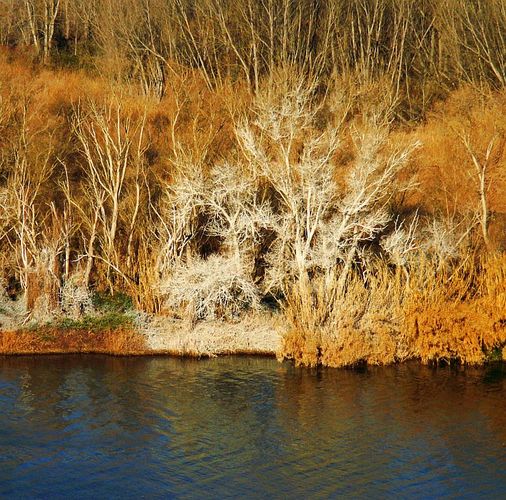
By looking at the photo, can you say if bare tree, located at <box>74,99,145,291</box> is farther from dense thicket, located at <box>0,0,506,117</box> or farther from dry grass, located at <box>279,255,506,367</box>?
dense thicket, located at <box>0,0,506,117</box>

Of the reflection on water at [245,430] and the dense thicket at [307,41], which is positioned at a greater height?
the dense thicket at [307,41]

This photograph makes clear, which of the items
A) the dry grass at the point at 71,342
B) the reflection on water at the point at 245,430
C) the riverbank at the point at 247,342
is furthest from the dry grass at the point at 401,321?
the dry grass at the point at 71,342

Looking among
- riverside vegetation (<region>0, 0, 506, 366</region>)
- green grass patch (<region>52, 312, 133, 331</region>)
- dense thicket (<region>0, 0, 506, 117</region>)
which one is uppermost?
dense thicket (<region>0, 0, 506, 117</region>)

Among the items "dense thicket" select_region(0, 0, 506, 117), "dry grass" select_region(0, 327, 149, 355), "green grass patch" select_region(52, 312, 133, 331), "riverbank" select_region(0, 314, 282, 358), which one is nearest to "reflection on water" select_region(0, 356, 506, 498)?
"riverbank" select_region(0, 314, 282, 358)

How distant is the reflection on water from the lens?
56.1 feet

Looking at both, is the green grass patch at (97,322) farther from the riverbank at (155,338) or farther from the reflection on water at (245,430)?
the reflection on water at (245,430)

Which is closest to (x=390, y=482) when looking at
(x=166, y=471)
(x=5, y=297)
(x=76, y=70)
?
(x=166, y=471)

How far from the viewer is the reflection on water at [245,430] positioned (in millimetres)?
17094

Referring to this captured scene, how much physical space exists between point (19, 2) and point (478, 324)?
56.3m

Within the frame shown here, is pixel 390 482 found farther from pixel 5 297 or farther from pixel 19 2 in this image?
pixel 19 2

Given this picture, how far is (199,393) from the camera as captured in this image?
23562mm

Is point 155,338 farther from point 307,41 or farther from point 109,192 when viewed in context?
point 307,41

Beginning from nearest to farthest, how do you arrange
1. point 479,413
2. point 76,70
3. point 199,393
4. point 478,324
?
point 479,413 < point 199,393 < point 478,324 < point 76,70

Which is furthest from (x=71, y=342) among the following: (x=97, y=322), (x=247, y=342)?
(x=247, y=342)
